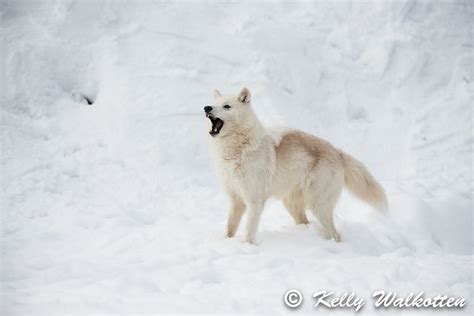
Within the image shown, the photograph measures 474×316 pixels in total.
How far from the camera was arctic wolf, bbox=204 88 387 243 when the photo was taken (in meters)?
5.74

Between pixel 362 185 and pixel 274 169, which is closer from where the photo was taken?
pixel 274 169

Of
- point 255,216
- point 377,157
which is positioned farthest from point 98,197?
point 377,157

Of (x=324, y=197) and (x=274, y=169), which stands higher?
(x=274, y=169)

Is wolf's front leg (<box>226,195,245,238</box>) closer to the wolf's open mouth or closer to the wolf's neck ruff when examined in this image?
the wolf's neck ruff

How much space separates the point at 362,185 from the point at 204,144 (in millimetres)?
3276

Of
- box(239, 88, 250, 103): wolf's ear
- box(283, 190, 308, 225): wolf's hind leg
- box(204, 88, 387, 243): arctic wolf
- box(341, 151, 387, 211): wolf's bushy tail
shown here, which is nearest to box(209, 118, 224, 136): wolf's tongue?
box(204, 88, 387, 243): arctic wolf

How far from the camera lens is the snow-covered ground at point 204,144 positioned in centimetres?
418

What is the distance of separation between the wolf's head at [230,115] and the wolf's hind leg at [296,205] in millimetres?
1338

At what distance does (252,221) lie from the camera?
5.68 metres

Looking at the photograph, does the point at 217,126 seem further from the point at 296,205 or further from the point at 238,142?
the point at 296,205

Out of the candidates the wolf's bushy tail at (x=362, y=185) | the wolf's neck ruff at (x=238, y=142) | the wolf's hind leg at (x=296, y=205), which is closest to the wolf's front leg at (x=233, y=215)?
the wolf's neck ruff at (x=238, y=142)

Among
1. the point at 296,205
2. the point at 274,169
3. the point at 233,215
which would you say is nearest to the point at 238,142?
the point at 274,169

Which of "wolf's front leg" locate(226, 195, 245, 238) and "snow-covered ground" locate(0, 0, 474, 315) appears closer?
"snow-covered ground" locate(0, 0, 474, 315)

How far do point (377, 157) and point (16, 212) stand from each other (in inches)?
281
